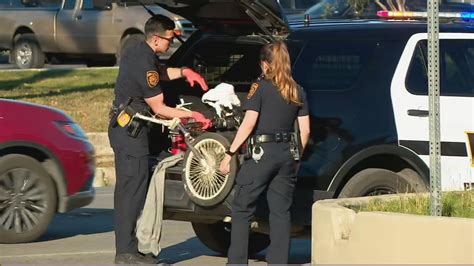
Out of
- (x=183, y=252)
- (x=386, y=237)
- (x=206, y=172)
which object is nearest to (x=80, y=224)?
(x=183, y=252)

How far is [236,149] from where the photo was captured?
26.3 feet

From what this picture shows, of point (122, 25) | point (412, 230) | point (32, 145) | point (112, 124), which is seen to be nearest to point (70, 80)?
point (122, 25)

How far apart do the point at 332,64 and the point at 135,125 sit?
60.5 inches

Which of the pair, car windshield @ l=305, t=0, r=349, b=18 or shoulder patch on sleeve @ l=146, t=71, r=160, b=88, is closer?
Result: shoulder patch on sleeve @ l=146, t=71, r=160, b=88

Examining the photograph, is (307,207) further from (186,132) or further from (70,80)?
(70,80)

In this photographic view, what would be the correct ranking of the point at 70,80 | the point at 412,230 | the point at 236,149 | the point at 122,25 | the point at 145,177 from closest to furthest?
the point at 412,230 < the point at 236,149 < the point at 145,177 < the point at 70,80 < the point at 122,25

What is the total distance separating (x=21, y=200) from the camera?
404 inches

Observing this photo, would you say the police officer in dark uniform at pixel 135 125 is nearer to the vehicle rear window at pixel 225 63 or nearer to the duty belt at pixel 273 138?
the duty belt at pixel 273 138

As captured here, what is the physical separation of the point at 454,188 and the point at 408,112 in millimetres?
647

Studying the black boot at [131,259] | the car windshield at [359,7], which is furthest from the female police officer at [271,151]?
the car windshield at [359,7]

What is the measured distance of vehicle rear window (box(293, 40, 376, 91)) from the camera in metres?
8.70

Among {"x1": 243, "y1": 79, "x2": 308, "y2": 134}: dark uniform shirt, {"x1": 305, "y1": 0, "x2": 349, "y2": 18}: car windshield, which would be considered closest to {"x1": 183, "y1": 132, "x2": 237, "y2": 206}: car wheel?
{"x1": 243, "y1": 79, "x2": 308, "y2": 134}: dark uniform shirt

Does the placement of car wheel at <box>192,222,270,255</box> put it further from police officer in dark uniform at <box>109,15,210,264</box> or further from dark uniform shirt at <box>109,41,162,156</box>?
dark uniform shirt at <box>109,41,162,156</box>

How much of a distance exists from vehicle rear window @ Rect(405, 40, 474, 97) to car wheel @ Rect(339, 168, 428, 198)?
62 cm
